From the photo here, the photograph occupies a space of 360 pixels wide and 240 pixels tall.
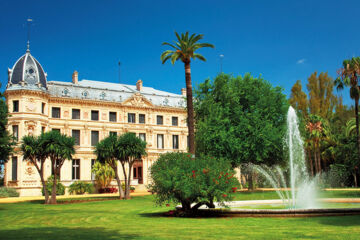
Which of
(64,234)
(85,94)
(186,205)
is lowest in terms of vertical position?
(64,234)

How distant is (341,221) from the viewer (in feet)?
49.9

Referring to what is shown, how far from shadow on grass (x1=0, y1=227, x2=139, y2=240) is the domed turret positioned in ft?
131

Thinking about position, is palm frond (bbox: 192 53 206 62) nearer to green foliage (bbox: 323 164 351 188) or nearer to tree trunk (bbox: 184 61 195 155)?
tree trunk (bbox: 184 61 195 155)

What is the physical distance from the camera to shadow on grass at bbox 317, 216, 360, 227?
1427 centimetres

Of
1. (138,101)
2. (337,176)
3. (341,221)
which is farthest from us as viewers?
(138,101)

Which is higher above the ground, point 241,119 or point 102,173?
point 241,119

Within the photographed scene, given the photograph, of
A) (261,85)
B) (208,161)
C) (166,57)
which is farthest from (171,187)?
(261,85)

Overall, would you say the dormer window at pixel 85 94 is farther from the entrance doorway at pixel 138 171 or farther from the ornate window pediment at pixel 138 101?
the entrance doorway at pixel 138 171

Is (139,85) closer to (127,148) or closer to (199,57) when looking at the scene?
(127,148)

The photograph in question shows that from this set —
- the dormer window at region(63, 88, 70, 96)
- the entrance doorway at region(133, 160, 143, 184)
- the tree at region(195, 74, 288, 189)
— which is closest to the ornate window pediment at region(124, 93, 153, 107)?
the dormer window at region(63, 88, 70, 96)

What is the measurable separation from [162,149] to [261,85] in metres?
23.5

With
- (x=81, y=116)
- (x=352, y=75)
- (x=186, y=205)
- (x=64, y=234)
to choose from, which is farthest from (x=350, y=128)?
(x=64, y=234)

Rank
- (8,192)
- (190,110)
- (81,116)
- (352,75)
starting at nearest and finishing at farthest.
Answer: (190,110) < (352,75) < (8,192) < (81,116)

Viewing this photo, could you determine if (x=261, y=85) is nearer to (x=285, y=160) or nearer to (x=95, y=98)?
(x=285, y=160)
